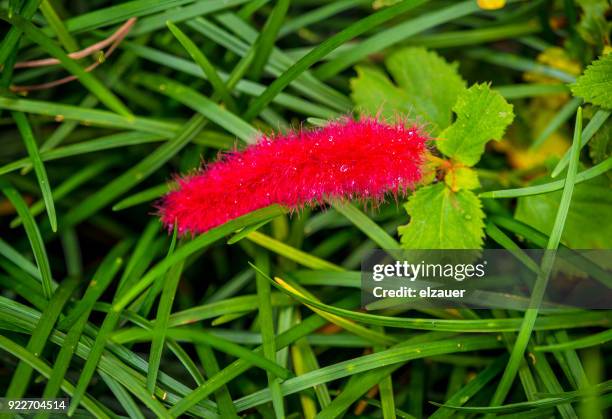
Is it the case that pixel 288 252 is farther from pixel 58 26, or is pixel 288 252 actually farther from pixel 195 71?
pixel 58 26

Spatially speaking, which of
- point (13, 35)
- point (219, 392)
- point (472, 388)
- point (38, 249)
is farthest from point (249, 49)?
point (472, 388)

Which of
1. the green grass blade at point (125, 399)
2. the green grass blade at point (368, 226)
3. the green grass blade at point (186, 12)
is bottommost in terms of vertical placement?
the green grass blade at point (125, 399)

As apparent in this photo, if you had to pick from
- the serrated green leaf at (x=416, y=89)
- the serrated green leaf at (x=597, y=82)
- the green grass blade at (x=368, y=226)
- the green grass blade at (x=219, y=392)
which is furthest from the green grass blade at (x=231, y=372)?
the serrated green leaf at (x=597, y=82)

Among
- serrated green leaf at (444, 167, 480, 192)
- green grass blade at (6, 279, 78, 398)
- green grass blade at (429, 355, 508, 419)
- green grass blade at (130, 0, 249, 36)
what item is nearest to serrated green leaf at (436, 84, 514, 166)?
serrated green leaf at (444, 167, 480, 192)

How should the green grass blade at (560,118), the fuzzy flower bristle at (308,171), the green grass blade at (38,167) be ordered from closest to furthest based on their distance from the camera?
the fuzzy flower bristle at (308,171) < the green grass blade at (38,167) < the green grass blade at (560,118)

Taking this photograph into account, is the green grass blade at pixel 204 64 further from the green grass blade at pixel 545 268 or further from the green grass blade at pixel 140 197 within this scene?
the green grass blade at pixel 545 268

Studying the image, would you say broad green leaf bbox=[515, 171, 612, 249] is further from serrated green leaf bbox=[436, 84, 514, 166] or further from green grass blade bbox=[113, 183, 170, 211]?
green grass blade bbox=[113, 183, 170, 211]

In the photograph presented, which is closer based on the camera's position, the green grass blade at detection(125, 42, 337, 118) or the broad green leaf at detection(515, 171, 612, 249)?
the broad green leaf at detection(515, 171, 612, 249)
